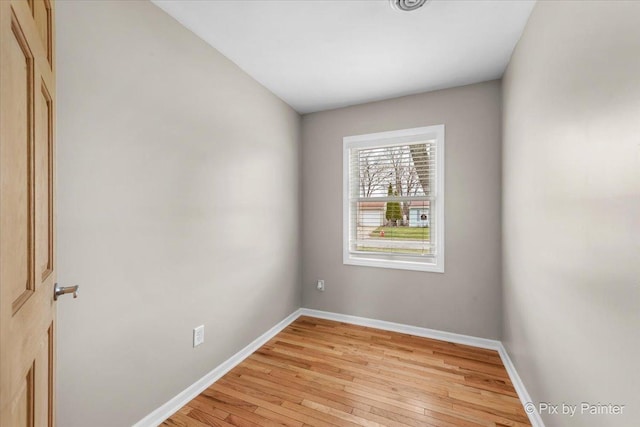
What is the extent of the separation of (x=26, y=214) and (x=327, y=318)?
2944 mm

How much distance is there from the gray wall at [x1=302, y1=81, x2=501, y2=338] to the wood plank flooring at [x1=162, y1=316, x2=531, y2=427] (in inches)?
13.5

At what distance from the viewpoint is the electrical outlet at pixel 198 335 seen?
189cm

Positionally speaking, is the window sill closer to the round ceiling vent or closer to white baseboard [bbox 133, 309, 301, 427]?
white baseboard [bbox 133, 309, 301, 427]

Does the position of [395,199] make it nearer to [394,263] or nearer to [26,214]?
[394,263]

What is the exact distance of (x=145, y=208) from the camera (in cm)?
157

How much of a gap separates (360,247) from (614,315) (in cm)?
233

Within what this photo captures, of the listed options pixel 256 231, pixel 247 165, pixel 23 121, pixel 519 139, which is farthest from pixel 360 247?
pixel 23 121

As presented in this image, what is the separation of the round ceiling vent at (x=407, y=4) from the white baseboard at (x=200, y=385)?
2763mm

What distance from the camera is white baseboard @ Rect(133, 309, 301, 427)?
1.62 meters

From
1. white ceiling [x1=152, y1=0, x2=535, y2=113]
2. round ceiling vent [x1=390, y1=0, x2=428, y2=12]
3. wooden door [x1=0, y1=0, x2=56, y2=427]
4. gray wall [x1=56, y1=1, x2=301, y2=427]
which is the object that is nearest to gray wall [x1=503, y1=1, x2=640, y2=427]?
white ceiling [x1=152, y1=0, x2=535, y2=113]

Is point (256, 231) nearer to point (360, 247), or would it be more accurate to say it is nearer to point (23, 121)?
point (360, 247)

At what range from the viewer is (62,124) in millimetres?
1213

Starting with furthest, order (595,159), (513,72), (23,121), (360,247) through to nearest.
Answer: (360,247), (513,72), (595,159), (23,121)

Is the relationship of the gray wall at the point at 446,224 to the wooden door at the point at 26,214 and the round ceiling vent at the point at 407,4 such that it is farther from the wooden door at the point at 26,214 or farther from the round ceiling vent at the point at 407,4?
the wooden door at the point at 26,214
